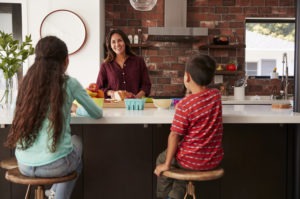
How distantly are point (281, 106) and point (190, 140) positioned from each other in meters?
1.04

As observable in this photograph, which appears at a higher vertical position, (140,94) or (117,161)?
(140,94)

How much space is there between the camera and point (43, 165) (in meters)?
1.68

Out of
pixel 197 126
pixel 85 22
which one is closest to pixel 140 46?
pixel 85 22

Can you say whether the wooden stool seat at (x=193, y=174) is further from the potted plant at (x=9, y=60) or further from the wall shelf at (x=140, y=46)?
the wall shelf at (x=140, y=46)

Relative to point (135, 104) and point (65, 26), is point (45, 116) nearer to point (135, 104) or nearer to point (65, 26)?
point (135, 104)

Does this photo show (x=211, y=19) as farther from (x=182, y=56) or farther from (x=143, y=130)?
(x=143, y=130)

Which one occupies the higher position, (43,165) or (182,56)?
(182,56)

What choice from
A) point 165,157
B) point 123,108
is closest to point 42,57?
point 165,157

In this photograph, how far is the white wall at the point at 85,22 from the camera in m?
4.26

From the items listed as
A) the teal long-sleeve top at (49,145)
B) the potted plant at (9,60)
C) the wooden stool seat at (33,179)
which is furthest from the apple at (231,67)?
the wooden stool seat at (33,179)

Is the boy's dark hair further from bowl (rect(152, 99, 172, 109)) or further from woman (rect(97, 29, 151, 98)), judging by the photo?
woman (rect(97, 29, 151, 98))

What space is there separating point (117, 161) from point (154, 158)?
0.23m

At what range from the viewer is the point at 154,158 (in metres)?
2.27

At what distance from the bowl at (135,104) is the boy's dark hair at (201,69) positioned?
0.62m
